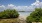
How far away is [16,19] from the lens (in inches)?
99.9

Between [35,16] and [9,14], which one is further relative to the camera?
[9,14]

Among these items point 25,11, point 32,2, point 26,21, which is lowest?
point 26,21

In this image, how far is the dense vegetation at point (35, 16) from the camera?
7.97ft

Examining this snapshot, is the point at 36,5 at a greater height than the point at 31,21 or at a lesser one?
greater

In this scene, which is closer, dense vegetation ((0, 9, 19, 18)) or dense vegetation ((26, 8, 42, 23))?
dense vegetation ((26, 8, 42, 23))

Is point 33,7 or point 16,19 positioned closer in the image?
point 16,19

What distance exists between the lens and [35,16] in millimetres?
2480

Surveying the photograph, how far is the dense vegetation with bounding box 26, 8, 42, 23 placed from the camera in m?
2.43

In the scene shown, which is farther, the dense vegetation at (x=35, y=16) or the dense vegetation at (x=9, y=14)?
the dense vegetation at (x=9, y=14)

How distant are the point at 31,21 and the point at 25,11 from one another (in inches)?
14.6

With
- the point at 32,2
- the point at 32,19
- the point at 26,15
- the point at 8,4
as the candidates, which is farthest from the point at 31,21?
the point at 8,4

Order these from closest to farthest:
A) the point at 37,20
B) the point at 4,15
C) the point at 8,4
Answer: the point at 37,20
the point at 4,15
the point at 8,4

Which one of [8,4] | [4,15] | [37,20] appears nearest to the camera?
[37,20]

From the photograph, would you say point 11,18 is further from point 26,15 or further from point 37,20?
point 37,20
